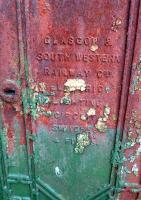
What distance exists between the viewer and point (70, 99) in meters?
1.40

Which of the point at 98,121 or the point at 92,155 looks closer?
the point at 98,121

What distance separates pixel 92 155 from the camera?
155cm

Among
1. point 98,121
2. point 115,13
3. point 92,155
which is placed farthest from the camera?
point 92,155

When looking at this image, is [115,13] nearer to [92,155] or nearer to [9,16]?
[9,16]

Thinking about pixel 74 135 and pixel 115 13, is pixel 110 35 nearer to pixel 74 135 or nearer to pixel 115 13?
pixel 115 13

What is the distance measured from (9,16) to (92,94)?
48cm

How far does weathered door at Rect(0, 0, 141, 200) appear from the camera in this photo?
3.98ft

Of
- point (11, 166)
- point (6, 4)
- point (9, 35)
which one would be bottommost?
point (11, 166)

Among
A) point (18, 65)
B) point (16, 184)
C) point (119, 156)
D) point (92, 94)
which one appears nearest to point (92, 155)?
point (119, 156)

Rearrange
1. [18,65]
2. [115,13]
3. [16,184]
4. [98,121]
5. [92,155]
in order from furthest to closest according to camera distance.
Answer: [16,184], [92,155], [98,121], [18,65], [115,13]

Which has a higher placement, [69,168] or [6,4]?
[6,4]

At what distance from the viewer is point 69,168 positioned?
1.60 m

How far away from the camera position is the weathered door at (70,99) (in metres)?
1.21

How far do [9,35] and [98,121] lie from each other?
556 mm
